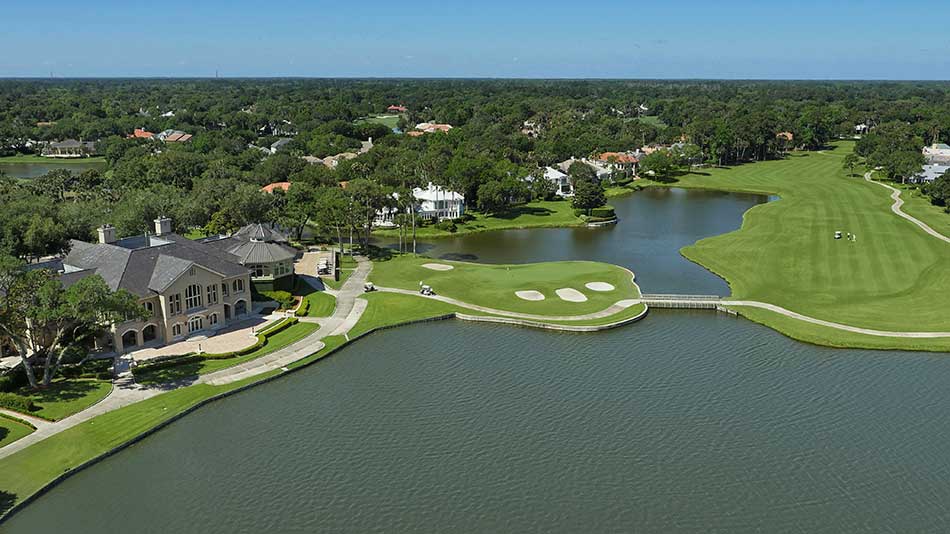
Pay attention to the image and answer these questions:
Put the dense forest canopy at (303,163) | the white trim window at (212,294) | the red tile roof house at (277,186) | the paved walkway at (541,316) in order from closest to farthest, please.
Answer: the white trim window at (212,294)
the paved walkway at (541,316)
the dense forest canopy at (303,163)
the red tile roof house at (277,186)

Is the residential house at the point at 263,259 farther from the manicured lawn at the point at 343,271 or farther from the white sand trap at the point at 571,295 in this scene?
the white sand trap at the point at 571,295

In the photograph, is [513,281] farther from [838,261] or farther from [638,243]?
[838,261]

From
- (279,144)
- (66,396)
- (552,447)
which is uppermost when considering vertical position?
(279,144)

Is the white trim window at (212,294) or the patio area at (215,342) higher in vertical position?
the white trim window at (212,294)

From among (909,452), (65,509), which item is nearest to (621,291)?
(909,452)

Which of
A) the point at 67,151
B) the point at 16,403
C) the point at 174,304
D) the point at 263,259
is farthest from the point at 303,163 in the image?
the point at 67,151

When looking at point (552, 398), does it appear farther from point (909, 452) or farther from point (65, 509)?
point (65, 509)

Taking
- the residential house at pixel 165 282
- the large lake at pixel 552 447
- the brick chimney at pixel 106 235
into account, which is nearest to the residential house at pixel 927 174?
the large lake at pixel 552 447
